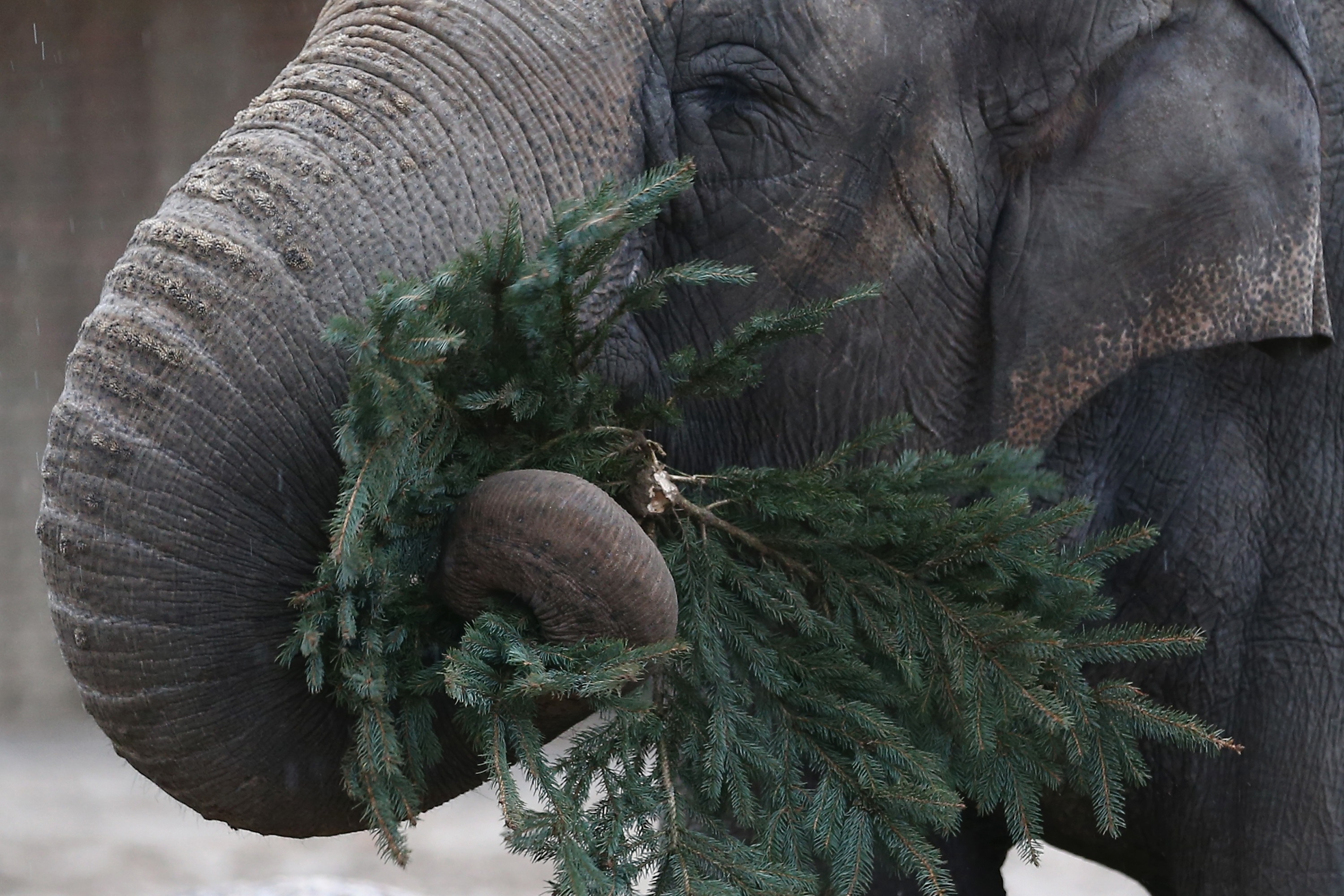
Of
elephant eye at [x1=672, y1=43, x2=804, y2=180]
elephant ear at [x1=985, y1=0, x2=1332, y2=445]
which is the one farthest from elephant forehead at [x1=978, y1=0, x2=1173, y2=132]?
elephant eye at [x1=672, y1=43, x2=804, y2=180]

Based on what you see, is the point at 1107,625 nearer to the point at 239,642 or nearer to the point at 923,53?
the point at 923,53

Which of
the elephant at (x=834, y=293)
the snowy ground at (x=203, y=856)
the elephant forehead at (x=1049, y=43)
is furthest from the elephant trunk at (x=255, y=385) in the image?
the snowy ground at (x=203, y=856)

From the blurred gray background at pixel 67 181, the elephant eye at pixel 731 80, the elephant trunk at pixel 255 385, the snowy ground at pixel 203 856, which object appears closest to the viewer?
the elephant trunk at pixel 255 385

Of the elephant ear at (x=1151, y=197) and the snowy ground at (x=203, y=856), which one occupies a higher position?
the elephant ear at (x=1151, y=197)

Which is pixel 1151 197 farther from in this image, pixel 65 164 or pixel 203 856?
pixel 65 164

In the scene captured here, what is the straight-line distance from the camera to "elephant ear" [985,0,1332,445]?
215 centimetres

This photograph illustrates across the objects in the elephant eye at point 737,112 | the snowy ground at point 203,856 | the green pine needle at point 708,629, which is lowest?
the snowy ground at point 203,856

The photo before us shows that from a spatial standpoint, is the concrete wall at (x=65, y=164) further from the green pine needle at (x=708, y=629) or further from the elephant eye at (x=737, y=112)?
the green pine needle at (x=708, y=629)

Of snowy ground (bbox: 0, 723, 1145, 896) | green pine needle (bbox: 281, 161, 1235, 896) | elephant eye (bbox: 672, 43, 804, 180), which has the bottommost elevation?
snowy ground (bbox: 0, 723, 1145, 896)

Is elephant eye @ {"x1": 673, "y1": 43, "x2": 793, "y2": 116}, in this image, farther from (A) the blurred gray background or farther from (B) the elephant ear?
(A) the blurred gray background

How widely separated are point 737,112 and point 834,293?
0.98 feet

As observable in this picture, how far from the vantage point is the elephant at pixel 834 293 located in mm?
1705

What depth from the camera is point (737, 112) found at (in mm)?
2109

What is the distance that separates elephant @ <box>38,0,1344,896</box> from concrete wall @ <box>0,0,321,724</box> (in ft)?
20.0
